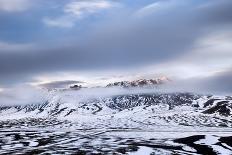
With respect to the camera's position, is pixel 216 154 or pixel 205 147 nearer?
pixel 216 154

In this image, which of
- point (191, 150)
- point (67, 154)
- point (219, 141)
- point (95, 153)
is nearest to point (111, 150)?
point (95, 153)

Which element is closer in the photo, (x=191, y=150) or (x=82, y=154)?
(x=82, y=154)

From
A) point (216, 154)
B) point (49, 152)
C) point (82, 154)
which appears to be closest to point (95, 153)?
point (82, 154)

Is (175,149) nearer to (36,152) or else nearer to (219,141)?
(219,141)

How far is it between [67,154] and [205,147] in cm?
3007

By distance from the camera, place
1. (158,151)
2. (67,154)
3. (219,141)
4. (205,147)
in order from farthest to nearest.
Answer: (219,141) → (205,147) → (158,151) → (67,154)

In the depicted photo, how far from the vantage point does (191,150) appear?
76.8 metres

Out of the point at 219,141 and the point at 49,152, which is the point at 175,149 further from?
the point at 49,152

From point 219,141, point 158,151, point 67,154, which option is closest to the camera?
point 67,154

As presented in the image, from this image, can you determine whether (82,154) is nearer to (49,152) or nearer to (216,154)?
(49,152)

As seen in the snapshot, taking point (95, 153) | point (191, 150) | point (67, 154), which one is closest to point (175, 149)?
point (191, 150)

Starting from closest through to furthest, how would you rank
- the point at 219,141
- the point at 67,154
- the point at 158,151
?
the point at 67,154 → the point at 158,151 → the point at 219,141

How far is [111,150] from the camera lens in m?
76.8

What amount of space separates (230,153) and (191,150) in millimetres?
7854
